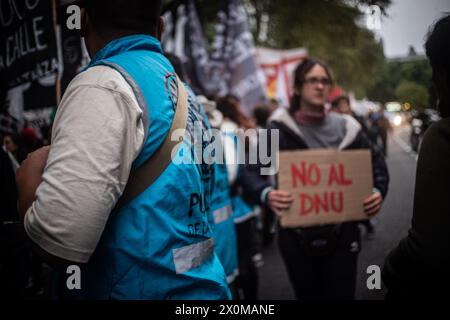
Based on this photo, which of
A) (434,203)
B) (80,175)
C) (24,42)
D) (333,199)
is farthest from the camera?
(333,199)

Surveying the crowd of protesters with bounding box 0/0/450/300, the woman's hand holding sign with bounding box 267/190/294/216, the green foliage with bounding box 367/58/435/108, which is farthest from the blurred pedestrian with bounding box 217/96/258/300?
the crowd of protesters with bounding box 0/0/450/300

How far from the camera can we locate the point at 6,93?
2088 mm

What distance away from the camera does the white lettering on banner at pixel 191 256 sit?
1.35 meters

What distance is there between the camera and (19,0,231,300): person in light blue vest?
3.73 feet

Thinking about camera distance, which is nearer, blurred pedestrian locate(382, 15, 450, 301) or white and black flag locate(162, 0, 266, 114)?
blurred pedestrian locate(382, 15, 450, 301)

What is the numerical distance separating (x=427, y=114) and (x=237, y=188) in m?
2.18

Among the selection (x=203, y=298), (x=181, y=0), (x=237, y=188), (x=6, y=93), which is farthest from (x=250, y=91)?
(x=203, y=298)

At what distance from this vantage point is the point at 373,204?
243 centimetres

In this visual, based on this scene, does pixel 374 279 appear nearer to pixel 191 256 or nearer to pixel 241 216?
pixel 191 256

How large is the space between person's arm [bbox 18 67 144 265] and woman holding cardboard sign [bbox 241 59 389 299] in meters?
1.41

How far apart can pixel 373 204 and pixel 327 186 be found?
28cm

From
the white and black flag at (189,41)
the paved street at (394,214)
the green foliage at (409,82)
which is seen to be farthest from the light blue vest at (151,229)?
the white and black flag at (189,41)

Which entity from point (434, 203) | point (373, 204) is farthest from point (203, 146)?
point (373, 204)
